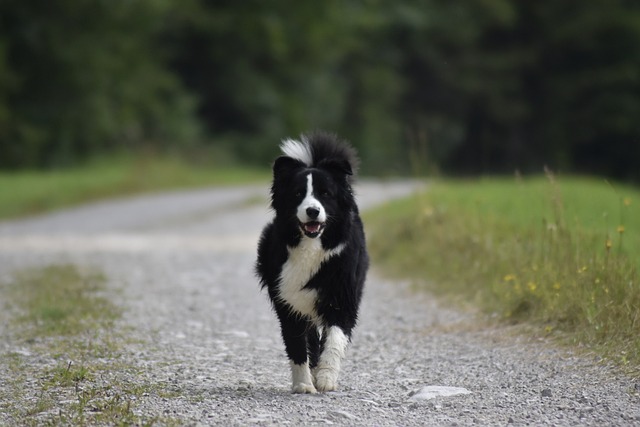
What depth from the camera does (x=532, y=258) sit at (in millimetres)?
10266

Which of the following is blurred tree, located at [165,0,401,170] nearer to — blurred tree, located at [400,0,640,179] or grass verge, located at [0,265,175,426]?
blurred tree, located at [400,0,640,179]

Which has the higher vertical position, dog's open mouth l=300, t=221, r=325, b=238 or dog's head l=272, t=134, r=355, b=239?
dog's head l=272, t=134, r=355, b=239

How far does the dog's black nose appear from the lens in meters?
6.46

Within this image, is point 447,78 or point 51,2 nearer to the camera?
point 51,2

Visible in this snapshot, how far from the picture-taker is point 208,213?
72.8ft

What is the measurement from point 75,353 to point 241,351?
1.29 metres

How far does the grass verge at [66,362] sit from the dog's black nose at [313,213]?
147 centimetres

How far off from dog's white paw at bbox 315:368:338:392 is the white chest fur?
0.40 metres

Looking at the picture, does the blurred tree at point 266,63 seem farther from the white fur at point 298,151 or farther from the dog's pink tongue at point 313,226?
the dog's pink tongue at point 313,226

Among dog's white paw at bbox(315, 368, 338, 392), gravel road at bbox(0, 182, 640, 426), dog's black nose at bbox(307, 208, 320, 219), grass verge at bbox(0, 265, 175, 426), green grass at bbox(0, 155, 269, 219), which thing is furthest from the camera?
green grass at bbox(0, 155, 269, 219)

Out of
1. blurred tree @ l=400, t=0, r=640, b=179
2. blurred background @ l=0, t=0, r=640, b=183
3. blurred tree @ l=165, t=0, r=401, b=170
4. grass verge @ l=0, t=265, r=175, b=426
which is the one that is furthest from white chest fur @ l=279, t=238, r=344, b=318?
blurred tree @ l=400, t=0, r=640, b=179

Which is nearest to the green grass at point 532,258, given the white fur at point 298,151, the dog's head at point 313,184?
the dog's head at point 313,184

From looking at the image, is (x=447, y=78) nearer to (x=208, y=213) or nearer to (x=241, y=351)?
(x=208, y=213)

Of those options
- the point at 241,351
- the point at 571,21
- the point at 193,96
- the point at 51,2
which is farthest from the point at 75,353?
the point at 571,21
